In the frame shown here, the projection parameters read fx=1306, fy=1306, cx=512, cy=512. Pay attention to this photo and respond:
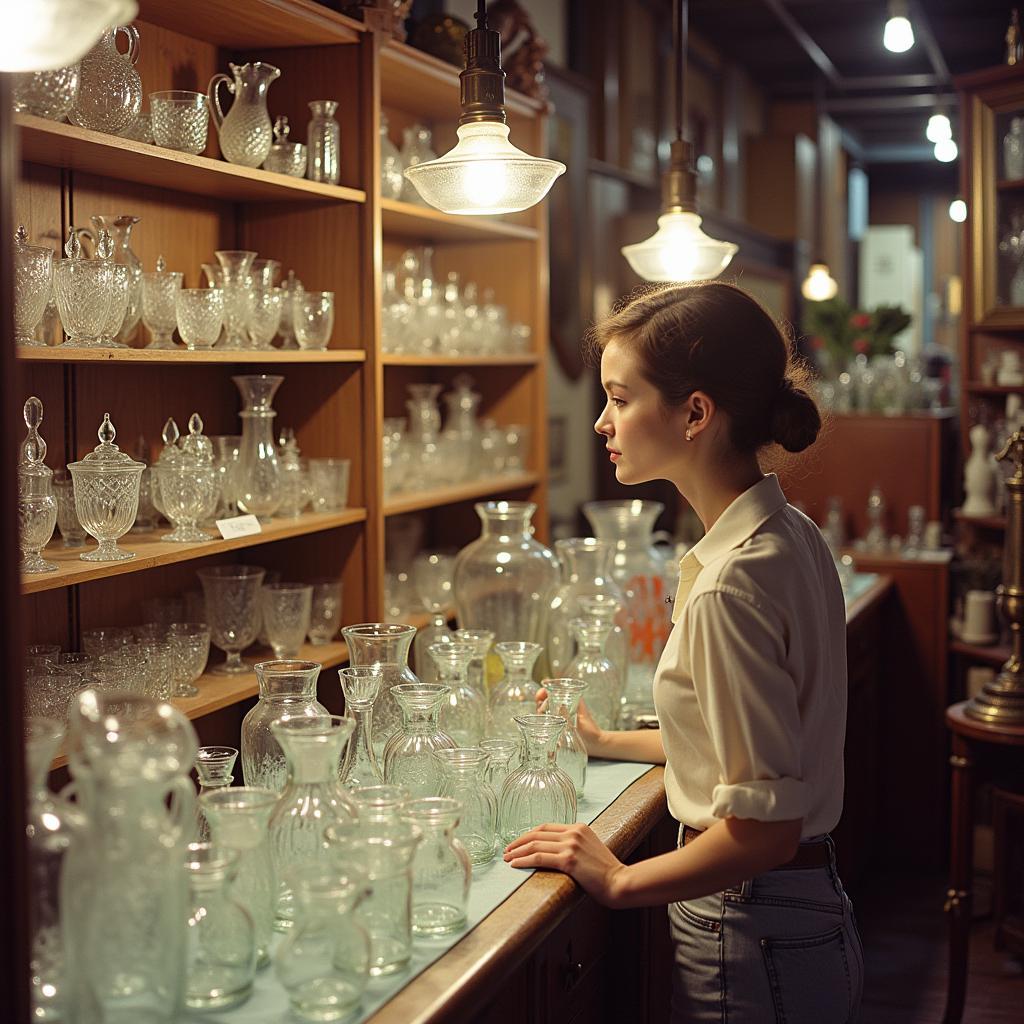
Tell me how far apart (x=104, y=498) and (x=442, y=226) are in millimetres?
1528

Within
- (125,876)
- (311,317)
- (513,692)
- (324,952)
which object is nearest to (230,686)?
(513,692)

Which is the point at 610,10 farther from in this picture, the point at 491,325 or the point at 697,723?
the point at 697,723

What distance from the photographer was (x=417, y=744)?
203cm

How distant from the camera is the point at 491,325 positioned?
3738 mm

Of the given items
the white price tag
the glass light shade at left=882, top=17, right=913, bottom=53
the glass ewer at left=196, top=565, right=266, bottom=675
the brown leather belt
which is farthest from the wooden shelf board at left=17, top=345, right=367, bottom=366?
the glass light shade at left=882, top=17, right=913, bottom=53

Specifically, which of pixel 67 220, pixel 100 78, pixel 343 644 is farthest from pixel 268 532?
pixel 100 78

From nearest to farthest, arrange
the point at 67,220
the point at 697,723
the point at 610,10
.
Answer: the point at 697,723, the point at 67,220, the point at 610,10

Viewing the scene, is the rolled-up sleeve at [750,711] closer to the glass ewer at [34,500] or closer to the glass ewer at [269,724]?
the glass ewer at [269,724]

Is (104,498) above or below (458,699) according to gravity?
above

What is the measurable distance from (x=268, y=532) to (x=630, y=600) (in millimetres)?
931

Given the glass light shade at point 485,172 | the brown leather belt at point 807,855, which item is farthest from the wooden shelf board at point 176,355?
the brown leather belt at point 807,855

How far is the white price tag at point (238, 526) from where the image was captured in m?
2.55

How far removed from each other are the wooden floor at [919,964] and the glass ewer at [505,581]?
1.54 meters

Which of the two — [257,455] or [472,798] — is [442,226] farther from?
[472,798]
